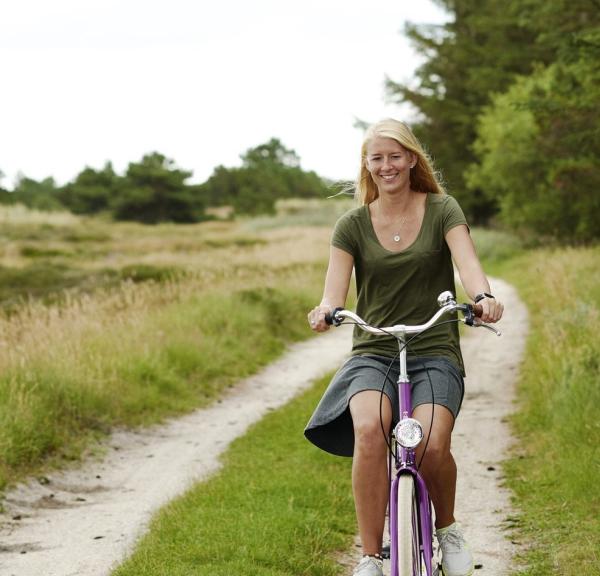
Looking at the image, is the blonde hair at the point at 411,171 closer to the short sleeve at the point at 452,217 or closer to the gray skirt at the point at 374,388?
the short sleeve at the point at 452,217

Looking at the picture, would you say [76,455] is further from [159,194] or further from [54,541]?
[159,194]

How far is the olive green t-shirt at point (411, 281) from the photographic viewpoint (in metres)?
4.20

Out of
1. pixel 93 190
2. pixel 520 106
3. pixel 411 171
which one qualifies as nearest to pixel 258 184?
pixel 93 190

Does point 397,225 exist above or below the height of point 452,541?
above

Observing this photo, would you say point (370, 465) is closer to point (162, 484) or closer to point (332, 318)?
point (332, 318)

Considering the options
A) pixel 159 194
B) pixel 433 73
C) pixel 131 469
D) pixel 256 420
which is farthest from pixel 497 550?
pixel 159 194

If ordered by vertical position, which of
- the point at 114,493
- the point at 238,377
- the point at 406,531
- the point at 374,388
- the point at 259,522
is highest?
the point at 374,388

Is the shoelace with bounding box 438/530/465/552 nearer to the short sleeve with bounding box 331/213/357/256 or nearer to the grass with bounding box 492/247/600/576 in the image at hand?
the grass with bounding box 492/247/600/576

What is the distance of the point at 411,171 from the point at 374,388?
1.11 meters

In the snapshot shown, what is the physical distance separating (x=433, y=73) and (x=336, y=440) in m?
43.6

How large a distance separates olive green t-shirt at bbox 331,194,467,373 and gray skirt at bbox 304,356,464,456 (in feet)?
0.21

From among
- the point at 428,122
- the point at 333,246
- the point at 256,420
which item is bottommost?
the point at 256,420

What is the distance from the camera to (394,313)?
13.9 feet

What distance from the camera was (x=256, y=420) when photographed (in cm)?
1032
